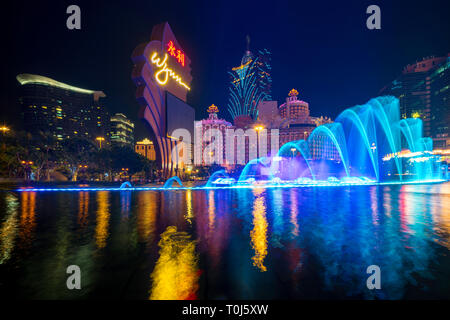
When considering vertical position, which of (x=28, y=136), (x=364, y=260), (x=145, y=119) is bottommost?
(x=364, y=260)

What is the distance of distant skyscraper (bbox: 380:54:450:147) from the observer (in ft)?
364

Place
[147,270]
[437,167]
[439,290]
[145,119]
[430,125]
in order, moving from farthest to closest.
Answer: [430,125] → [437,167] → [145,119] → [147,270] → [439,290]

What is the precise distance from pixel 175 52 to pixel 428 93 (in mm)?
158803

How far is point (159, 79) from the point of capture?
40562mm

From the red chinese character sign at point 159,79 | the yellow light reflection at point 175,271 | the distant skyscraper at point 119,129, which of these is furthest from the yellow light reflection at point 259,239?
the distant skyscraper at point 119,129

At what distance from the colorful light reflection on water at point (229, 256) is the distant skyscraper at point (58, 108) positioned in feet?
433

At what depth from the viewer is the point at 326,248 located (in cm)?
573

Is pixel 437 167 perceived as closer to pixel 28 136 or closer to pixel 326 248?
pixel 326 248

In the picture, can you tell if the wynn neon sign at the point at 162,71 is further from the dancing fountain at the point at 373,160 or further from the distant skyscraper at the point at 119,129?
the distant skyscraper at the point at 119,129

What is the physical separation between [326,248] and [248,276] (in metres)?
2.80

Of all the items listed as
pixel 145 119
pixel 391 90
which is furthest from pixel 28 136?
pixel 391 90

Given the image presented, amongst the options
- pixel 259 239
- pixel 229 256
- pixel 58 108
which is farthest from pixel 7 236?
pixel 58 108

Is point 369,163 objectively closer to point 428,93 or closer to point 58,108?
point 428,93

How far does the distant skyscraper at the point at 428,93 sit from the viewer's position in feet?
364
